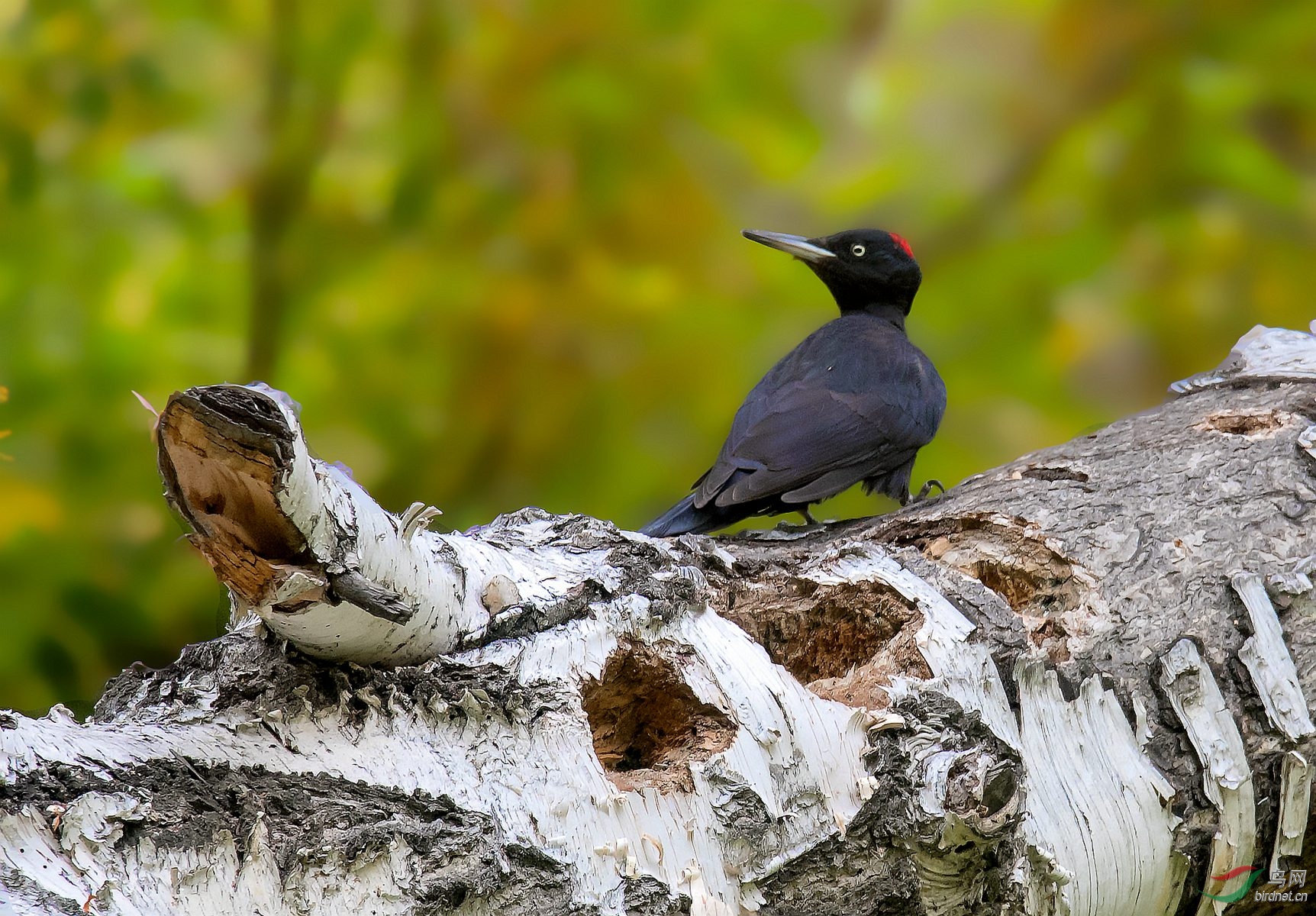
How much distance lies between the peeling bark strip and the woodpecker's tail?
14.9 inches

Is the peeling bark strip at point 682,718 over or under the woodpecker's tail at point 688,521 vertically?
under

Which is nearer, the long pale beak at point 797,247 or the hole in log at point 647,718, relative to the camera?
the hole in log at point 647,718

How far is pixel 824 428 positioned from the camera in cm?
244

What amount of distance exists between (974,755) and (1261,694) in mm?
604

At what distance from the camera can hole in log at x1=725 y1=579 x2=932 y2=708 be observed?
5.50ft

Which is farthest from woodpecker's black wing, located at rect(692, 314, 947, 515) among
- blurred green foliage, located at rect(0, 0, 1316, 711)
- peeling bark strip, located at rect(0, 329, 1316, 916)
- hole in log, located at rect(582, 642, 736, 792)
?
blurred green foliage, located at rect(0, 0, 1316, 711)

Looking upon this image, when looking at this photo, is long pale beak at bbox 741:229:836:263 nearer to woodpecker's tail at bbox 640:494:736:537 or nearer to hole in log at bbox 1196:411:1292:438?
woodpecker's tail at bbox 640:494:736:537

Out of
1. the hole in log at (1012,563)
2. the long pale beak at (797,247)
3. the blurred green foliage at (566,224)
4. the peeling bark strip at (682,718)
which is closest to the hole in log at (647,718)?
the peeling bark strip at (682,718)

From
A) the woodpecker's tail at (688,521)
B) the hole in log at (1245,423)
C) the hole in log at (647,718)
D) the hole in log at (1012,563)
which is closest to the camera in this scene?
the hole in log at (647,718)

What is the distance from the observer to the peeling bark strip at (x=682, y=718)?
107cm

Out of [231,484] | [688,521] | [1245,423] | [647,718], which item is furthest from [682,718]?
[1245,423]

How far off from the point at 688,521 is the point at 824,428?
384 millimetres

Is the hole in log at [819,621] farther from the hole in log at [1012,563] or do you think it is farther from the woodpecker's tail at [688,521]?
the woodpecker's tail at [688,521]
